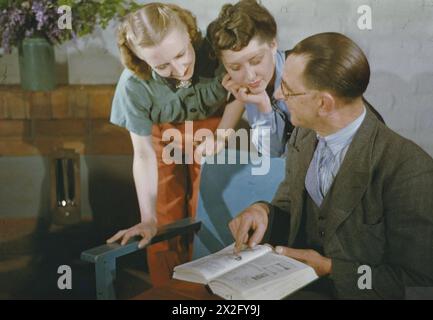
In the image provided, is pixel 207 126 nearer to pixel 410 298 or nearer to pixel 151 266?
pixel 151 266

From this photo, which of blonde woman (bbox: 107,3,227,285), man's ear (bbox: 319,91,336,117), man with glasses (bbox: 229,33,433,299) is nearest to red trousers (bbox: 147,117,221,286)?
blonde woman (bbox: 107,3,227,285)

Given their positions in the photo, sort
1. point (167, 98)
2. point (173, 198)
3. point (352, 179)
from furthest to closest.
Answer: point (173, 198) → point (167, 98) → point (352, 179)

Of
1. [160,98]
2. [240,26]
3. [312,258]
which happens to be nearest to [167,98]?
[160,98]

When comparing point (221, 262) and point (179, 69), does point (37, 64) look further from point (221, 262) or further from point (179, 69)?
point (221, 262)

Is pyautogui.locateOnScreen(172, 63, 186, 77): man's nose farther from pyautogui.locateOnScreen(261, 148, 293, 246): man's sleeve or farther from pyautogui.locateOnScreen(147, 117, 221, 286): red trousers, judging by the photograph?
pyautogui.locateOnScreen(261, 148, 293, 246): man's sleeve

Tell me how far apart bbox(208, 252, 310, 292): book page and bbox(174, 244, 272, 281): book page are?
0.02 m

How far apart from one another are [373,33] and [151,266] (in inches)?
41.3

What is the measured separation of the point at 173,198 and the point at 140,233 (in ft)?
0.63

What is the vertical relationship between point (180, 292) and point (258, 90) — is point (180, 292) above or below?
below

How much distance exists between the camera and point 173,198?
1.75m

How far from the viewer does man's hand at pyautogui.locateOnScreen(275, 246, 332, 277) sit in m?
1.55

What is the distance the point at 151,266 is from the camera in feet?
5.90

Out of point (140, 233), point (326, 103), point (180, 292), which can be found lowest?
point (180, 292)
